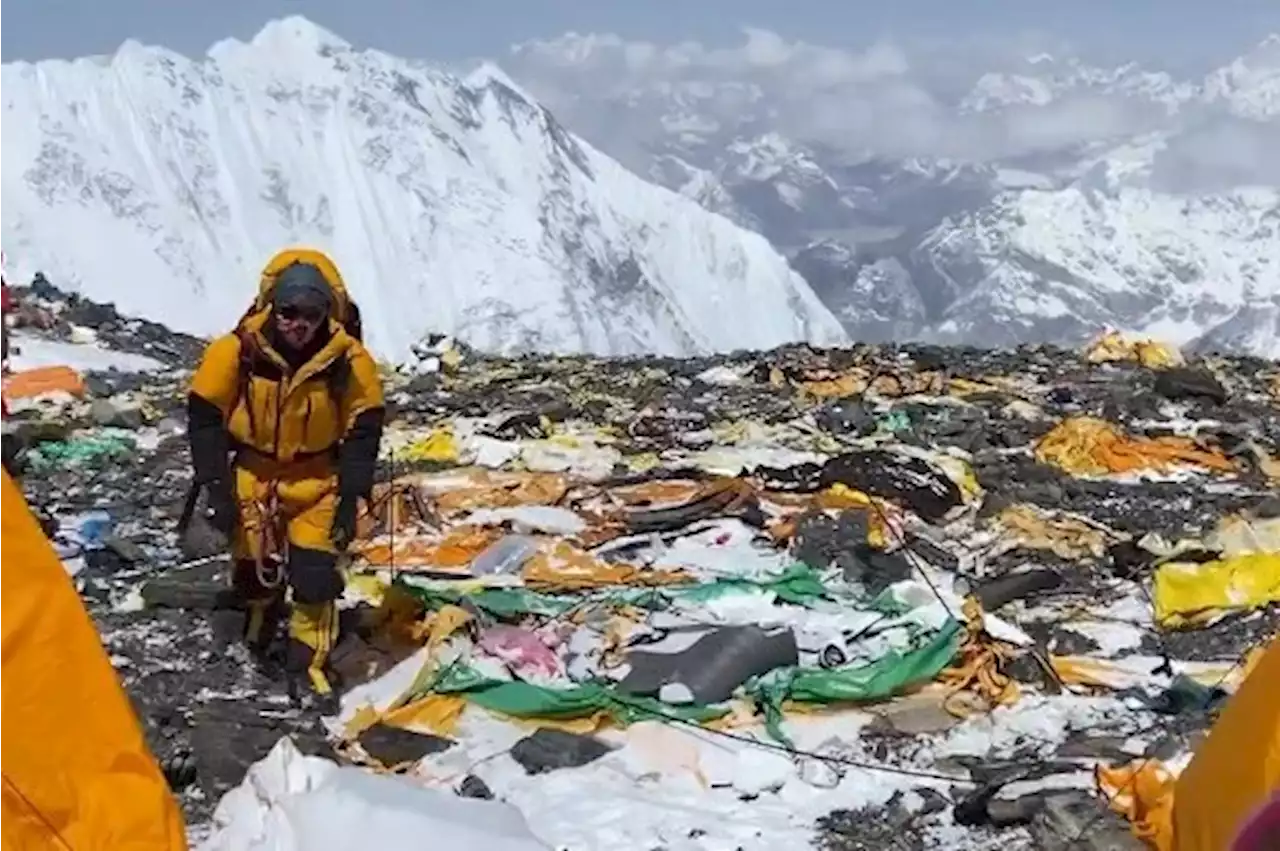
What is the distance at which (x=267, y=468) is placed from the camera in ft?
21.0

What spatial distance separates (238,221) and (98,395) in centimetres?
16934

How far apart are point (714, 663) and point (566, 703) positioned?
68 cm

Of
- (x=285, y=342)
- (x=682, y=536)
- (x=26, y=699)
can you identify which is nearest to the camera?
(x=26, y=699)

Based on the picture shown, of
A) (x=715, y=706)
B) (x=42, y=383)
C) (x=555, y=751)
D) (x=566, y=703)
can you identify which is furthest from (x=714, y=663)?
(x=42, y=383)

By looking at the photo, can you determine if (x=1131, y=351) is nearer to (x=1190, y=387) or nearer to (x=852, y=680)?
(x=1190, y=387)

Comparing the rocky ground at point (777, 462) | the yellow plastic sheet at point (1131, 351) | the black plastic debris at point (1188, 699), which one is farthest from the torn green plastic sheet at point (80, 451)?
the yellow plastic sheet at point (1131, 351)

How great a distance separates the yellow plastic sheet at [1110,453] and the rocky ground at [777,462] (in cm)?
29

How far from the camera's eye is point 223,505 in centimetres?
629

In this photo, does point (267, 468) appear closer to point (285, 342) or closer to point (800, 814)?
point (285, 342)

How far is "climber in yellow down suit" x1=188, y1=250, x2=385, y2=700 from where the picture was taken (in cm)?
613

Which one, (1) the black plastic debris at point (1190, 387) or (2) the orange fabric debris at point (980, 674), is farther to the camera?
(1) the black plastic debris at point (1190, 387)

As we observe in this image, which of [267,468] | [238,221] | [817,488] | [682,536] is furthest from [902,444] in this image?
[238,221]

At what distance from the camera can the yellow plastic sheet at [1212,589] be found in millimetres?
7691

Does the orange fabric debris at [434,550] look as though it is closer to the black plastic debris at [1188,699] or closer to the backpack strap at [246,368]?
the backpack strap at [246,368]
